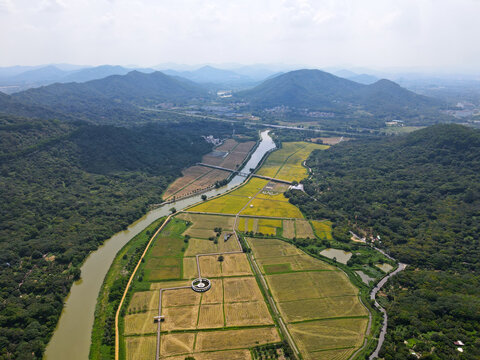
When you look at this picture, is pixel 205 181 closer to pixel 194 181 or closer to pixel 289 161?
pixel 194 181

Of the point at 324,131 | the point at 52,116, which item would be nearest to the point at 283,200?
the point at 324,131

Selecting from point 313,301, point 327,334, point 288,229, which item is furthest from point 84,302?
point 288,229

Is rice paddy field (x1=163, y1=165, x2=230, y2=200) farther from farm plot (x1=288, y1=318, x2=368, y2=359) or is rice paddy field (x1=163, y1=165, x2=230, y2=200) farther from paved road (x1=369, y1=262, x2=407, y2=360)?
paved road (x1=369, y1=262, x2=407, y2=360)

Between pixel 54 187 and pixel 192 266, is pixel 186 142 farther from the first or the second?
pixel 192 266

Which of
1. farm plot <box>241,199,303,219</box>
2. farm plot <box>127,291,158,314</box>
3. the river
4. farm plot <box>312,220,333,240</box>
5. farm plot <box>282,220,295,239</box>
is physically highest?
farm plot <box>241,199,303,219</box>

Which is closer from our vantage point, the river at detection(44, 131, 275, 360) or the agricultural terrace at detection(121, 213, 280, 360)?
the agricultural terrace at detection(121, 213, 280, 360)

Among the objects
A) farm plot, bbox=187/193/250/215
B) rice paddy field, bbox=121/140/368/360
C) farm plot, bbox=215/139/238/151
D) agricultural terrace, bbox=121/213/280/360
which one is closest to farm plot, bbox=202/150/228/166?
farm plot, bbox=215/139/238/151

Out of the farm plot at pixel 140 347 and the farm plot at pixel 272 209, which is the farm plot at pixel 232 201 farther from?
the farm plot at pixel 140 347

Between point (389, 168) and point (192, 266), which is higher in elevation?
point (389, 168)
